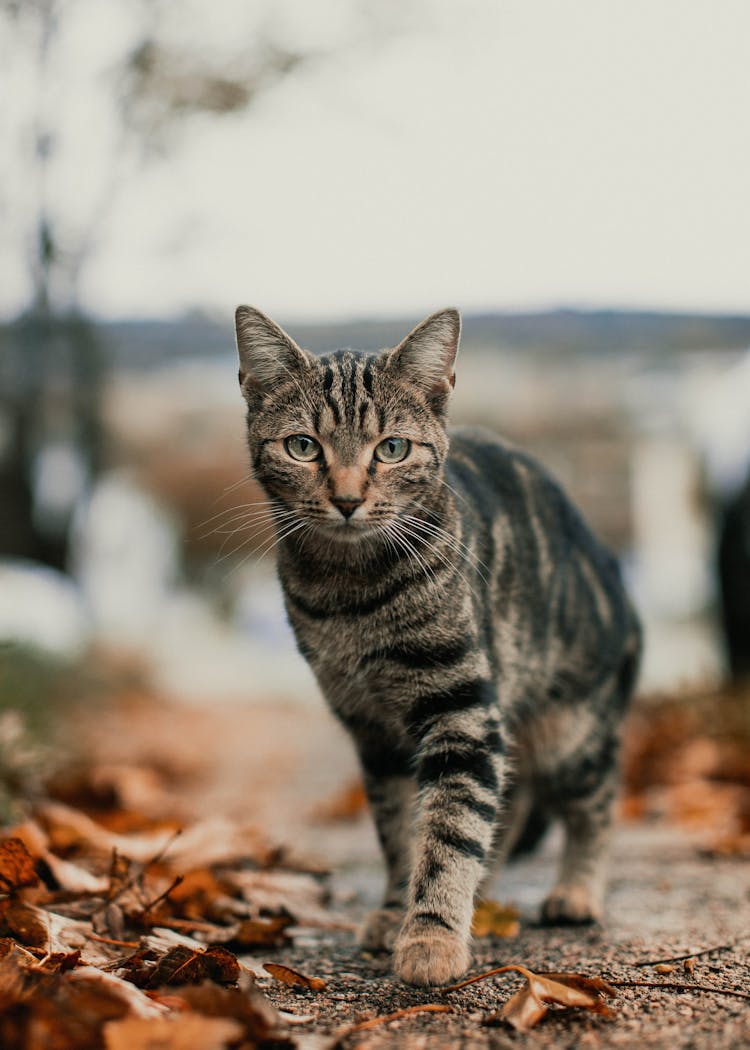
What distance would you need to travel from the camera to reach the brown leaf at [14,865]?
2.12 metres

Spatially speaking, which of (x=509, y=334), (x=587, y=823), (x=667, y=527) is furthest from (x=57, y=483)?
(x=587, y=823)

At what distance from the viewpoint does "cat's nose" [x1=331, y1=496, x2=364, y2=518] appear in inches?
97.3

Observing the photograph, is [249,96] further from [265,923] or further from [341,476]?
[265,923]

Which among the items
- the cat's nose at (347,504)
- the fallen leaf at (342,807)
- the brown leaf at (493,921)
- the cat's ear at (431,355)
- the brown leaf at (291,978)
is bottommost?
the fallen leaf at (342,807)

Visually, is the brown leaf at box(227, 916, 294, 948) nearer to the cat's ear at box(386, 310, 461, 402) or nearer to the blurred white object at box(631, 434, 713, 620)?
the cat's ear at box(386, 310, 461, 402)

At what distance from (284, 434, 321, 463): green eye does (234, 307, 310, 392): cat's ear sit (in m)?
0.22

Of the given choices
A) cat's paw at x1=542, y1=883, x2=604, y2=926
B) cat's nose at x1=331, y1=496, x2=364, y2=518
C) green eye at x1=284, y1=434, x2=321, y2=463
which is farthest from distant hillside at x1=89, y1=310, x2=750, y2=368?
cat's paw at x1=542, y1=883, x2=604, y2=926

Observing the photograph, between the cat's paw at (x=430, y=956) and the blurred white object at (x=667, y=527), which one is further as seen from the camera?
the blurred white object at (x=667, y=527)

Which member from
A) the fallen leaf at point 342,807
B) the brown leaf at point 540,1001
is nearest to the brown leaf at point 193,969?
the brown leaf at point 540,1001

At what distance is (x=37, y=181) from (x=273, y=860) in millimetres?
4958

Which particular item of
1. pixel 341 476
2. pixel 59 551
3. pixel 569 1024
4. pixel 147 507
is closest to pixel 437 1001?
pixel 569 1024

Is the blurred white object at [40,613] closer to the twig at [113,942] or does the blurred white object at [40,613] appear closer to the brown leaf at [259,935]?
the brown leaf at [259,935]

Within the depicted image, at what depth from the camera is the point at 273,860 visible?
3.04 metres

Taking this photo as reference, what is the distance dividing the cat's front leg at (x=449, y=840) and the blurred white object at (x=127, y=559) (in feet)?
21.3
